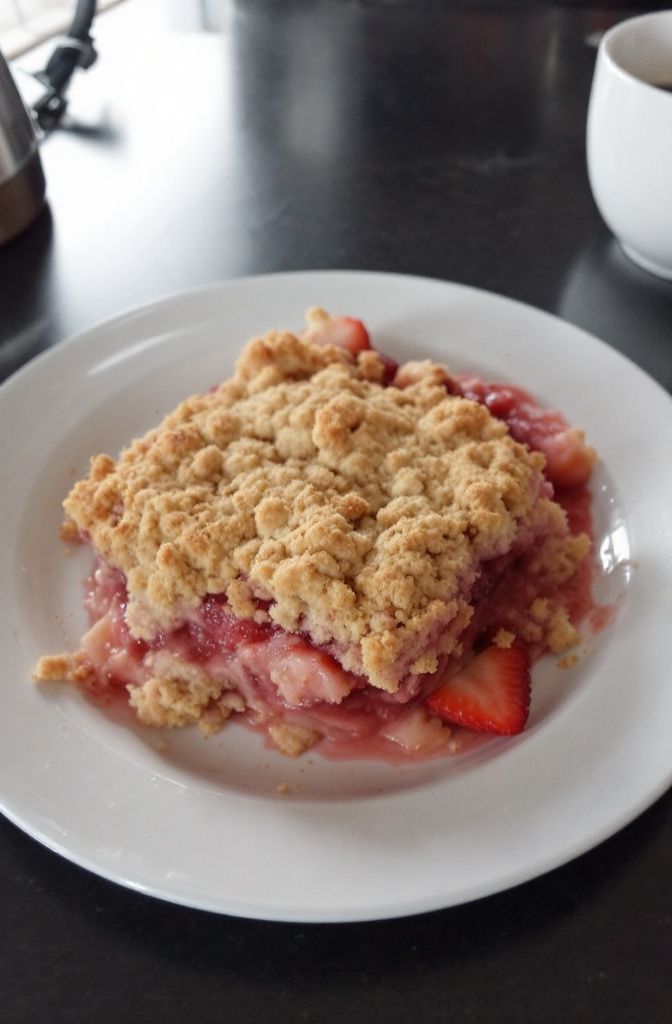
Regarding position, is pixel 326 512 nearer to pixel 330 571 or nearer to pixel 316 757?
pixel 330 571

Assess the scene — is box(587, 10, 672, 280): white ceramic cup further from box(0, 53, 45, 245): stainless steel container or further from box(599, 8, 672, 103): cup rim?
box(0, 53, 45, 245): stainless steel container

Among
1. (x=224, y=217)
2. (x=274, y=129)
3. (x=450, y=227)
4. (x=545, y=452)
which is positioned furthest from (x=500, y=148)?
(x=545, y=452)

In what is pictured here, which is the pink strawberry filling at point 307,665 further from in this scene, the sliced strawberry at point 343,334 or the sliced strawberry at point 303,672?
the sliced strawberry at point 343,334

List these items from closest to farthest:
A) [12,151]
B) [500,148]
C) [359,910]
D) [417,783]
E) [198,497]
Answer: [359,910], [417,783], [198,497], [12,151], [500,148]

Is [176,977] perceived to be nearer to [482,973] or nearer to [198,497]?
[482,973]

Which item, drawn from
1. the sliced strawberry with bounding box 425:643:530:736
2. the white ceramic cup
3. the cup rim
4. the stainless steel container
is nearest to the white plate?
the sliced strawberry with bounding box 425:643:530:736

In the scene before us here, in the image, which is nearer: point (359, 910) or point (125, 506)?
point (359, 910)

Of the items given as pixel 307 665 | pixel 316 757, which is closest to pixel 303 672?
pixel 307 665
